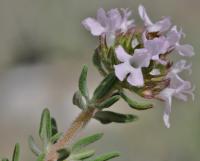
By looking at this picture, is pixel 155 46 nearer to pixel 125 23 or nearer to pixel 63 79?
pixel 125 23

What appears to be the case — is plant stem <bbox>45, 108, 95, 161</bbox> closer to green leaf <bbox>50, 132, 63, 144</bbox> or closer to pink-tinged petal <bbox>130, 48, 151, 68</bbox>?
green leaf <bbox>50, 132, 63, 144</bbox>

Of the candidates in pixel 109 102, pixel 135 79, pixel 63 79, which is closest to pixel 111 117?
pixel 109 102

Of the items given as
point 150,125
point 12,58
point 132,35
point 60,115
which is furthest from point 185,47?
point 12,58

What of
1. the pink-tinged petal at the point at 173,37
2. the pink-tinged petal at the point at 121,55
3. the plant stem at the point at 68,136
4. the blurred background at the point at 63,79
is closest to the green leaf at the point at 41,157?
the plant stem at the point at 68,136

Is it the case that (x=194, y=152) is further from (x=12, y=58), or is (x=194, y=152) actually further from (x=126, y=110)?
(x=12, y=58)

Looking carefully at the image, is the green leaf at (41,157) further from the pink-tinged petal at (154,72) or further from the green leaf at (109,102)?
the pink-tinged petal at (154,72)

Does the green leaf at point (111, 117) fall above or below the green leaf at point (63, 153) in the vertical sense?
above
